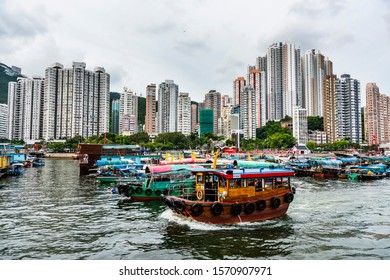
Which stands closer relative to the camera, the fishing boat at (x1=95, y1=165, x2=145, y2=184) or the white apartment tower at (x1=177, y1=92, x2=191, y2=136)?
the fishing boat at (x1=95, y1=165, x2=145, y2=184)

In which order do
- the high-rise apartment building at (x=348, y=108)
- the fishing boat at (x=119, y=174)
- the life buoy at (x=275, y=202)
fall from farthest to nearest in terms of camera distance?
the high-rise apartment building at (x=348, y=108), the fishing boat at (x=119, y=174), the life buoy at (x=275, y=202)

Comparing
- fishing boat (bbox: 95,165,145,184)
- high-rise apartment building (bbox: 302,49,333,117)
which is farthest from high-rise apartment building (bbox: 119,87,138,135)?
fishing boat (bbox: 95,165,145,184)

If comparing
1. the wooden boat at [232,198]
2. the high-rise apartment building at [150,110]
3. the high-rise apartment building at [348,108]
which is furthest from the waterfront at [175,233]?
the high-rise apartment building at [150,110]

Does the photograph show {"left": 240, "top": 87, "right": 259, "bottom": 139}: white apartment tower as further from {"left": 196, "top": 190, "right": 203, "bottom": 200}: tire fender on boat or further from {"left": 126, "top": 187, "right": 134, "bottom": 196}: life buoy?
{"left": 196, "top": 190, "right": 203, "bottom": 200}: tire fender on boat

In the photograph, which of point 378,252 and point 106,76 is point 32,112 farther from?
point 378,252

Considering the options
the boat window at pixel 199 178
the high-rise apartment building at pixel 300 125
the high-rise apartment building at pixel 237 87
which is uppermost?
the high-rise apartment building at pixel 237 87

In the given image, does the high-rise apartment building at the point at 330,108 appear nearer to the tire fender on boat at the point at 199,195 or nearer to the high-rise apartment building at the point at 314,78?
the high-rise apartment building at the point at 314,78
